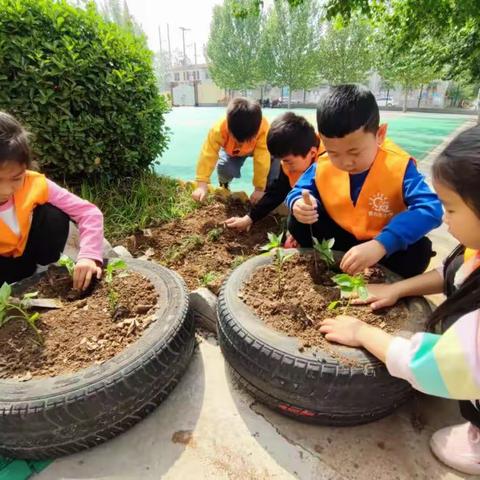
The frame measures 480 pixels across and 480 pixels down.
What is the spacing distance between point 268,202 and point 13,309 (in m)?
1.77

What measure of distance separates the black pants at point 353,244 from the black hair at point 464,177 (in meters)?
0.66

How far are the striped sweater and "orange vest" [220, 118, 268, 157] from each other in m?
2.62

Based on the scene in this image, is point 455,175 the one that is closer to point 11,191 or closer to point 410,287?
point 410,287

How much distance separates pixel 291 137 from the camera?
245cm

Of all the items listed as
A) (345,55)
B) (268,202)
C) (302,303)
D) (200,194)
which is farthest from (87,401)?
(345,55)

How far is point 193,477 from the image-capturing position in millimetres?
1284

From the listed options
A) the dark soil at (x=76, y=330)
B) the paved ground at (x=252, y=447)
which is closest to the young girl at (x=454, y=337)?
the paved ground at (x=252, y=447)

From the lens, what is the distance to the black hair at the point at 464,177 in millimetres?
1109

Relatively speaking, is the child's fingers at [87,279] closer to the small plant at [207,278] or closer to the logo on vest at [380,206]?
the small plant at [207,278]

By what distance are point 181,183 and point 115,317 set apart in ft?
8.26

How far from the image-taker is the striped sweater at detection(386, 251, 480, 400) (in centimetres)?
A: 105

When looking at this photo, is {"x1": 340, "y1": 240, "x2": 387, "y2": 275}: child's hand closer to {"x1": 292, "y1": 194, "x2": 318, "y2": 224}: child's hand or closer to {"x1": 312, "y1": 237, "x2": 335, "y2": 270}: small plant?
{"x1": 312, "y1": 237, "x2": 335, "y2": 270}: small plant

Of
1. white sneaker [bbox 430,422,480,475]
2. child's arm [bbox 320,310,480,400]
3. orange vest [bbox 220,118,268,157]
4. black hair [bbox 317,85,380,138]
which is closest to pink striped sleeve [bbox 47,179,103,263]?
black hair [bbox 317,85,380,138]

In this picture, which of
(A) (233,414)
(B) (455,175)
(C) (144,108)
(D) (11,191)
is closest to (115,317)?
(A) (233,414)
